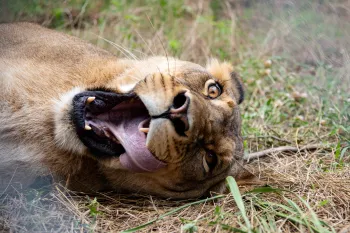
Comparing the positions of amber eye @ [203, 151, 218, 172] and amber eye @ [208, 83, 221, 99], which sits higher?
amber eye @ [208, 83, 221, 99]

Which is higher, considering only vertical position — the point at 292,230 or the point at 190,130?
the point at 190,130

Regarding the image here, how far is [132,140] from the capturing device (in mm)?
3248

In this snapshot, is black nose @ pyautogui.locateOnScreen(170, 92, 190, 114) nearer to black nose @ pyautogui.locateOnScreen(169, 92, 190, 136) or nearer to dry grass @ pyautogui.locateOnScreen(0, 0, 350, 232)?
black nose @ pyautogui.locateOnScreen(169, 92, 190, 136)

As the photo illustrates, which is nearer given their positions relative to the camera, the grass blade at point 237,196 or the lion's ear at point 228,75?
the grass blade at point 237,196

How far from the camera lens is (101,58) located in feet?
13.6

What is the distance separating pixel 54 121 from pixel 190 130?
970 millimetres

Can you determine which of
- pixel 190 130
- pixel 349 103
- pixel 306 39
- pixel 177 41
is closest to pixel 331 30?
pixel 306 39

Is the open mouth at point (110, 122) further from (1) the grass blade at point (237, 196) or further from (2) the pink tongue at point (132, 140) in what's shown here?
(1) the grass blade at point (237, 196)

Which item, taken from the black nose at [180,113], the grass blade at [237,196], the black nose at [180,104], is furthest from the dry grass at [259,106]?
the black nose at [180,104]

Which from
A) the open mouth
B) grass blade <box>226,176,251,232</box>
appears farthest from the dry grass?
the open mouth

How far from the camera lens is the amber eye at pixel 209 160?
3.63 m

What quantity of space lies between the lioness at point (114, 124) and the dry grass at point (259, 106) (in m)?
0.18

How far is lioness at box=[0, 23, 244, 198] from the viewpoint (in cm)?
324

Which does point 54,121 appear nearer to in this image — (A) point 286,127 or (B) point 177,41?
(A) point 286,127
